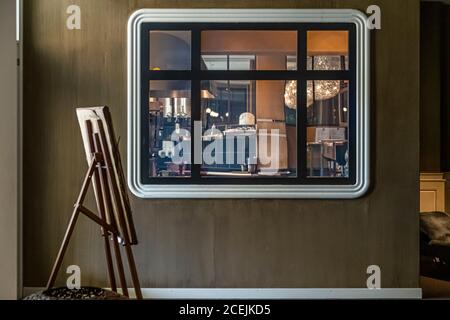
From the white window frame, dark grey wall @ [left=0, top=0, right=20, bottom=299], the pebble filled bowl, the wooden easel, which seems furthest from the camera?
the white window frame

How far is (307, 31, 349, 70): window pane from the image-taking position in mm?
3336

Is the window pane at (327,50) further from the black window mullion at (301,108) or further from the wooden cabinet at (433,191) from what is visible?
the wooden cabinet at (433,191)

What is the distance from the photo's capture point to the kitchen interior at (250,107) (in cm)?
335

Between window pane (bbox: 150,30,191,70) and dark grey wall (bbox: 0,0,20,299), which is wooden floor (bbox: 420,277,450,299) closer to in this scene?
window pane (bbox: 150,30,191,70)

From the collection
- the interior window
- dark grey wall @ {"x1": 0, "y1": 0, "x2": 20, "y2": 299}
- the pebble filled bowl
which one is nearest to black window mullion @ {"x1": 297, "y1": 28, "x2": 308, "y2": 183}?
the interior window

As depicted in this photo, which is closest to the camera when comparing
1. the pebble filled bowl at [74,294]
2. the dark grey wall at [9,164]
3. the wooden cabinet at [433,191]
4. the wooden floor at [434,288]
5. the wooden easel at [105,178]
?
the pebble filled bowl at [74,294]

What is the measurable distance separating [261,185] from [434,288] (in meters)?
1.67

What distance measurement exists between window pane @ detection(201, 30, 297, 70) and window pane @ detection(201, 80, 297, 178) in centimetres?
15

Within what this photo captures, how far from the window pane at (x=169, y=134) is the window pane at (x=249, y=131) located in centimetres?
12

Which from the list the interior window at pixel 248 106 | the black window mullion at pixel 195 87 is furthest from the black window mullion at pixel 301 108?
the black window mullion at pixel 195 87

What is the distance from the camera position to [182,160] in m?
3.39

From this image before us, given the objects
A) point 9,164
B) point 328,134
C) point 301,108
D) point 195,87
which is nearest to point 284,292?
point 328,134
